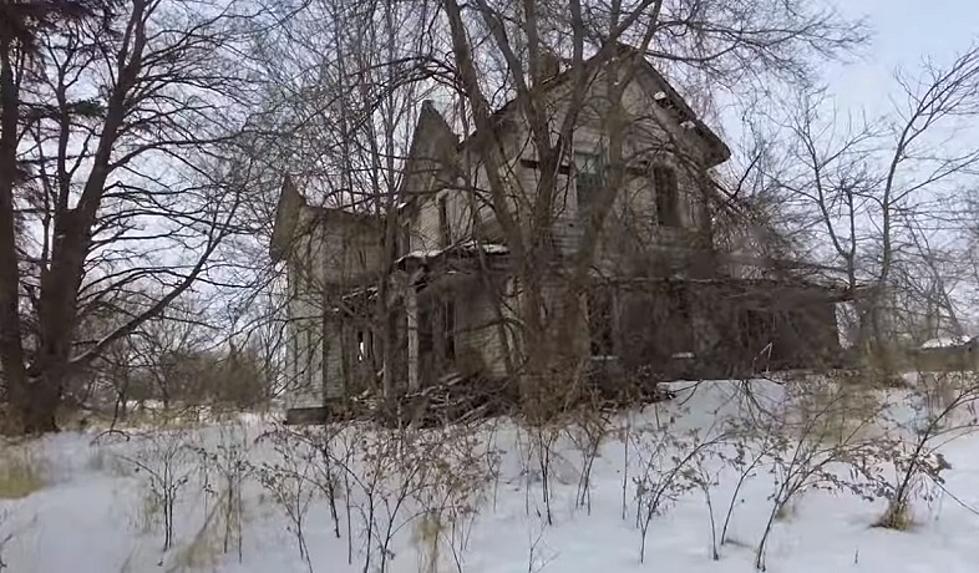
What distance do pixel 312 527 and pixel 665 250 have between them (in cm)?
725

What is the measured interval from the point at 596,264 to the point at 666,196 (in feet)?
9.52

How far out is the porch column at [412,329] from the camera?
526 inches

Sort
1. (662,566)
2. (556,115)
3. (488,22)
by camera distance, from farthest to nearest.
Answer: (556,115) < (488,22) < (662,566)

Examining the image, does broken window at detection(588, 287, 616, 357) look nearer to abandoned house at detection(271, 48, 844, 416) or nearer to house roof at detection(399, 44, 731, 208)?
abandoned house at detection(271, 48, 844, 416)

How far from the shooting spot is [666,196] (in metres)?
12.2

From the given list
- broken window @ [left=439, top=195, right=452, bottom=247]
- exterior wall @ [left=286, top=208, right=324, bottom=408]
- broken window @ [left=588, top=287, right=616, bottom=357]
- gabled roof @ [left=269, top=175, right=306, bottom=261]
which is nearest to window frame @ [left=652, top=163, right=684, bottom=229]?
broken window @ [left=588, top=287, right=616, bottom=357]

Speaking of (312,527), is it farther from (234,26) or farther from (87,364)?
(234,26)

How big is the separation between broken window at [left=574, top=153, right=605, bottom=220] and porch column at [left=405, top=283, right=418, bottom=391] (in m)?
3.56

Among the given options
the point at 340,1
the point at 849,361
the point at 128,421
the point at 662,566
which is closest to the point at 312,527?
the point at 662,566

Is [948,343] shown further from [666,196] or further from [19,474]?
[19,474]

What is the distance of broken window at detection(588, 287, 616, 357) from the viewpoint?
373 inches

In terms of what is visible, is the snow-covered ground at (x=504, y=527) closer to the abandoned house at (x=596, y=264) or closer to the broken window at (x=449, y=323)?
the abandoned house at (x=596, y=264)

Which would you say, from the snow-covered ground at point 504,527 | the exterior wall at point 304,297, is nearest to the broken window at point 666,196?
the exterior wall at point 304,297

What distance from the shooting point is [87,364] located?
35.9ft
